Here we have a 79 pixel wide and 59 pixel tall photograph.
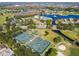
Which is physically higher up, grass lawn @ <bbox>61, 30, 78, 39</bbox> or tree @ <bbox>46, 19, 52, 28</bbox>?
tree @ <bbox>46, 19, 52, 28</bbox>

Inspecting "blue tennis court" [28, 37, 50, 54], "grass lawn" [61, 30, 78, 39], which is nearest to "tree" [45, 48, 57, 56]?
"blue tennis court" [28, 37, 50, 54]

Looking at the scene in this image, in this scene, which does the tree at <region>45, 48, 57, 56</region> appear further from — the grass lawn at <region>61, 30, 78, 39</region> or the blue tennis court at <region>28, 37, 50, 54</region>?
the grass lawn at <region>61, 30, 78, 39</region>

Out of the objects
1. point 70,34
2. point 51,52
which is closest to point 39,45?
point 51,52

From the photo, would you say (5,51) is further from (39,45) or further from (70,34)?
(70,34)

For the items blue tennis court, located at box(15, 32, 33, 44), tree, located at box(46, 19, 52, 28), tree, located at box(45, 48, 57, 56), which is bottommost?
tree, located at box(45, 48, 57, 56)

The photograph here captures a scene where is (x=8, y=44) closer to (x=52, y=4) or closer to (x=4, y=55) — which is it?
(x=4, y=55)

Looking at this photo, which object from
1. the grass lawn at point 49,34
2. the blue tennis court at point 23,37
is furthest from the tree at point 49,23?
the blue tennis court at point 23,37
